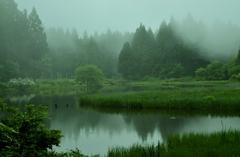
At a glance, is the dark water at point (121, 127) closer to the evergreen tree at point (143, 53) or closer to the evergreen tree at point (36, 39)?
the evergreen tree at point (36, 39)

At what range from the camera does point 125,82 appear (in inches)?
2542

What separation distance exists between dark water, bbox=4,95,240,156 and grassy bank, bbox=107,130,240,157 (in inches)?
35.6

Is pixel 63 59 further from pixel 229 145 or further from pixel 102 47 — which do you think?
pixel 229 145

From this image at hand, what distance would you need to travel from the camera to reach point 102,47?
89.1 m

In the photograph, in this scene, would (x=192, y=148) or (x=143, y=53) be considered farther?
(x=143, y=53)

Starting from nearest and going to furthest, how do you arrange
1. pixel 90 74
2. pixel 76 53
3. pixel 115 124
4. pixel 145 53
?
pixel 115 124 < pixel 90 74 < pixel 145 53 < pixel 76 53

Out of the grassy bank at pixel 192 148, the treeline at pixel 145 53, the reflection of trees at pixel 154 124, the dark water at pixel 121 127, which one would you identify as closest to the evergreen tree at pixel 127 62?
the treeline at pixel 145 53

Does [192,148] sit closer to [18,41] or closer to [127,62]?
[18,41]

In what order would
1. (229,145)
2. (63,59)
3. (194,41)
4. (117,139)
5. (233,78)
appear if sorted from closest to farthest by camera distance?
(229,145) < (117,139) < (233,78) < (194,41) < (63,59)

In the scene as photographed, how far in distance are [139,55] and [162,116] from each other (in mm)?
55490

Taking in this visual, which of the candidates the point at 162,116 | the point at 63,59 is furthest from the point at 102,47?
the point at 162,116

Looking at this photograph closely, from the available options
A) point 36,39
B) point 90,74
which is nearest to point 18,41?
point 36,39

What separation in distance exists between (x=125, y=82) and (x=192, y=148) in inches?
2260

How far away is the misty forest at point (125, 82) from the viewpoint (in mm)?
6379
